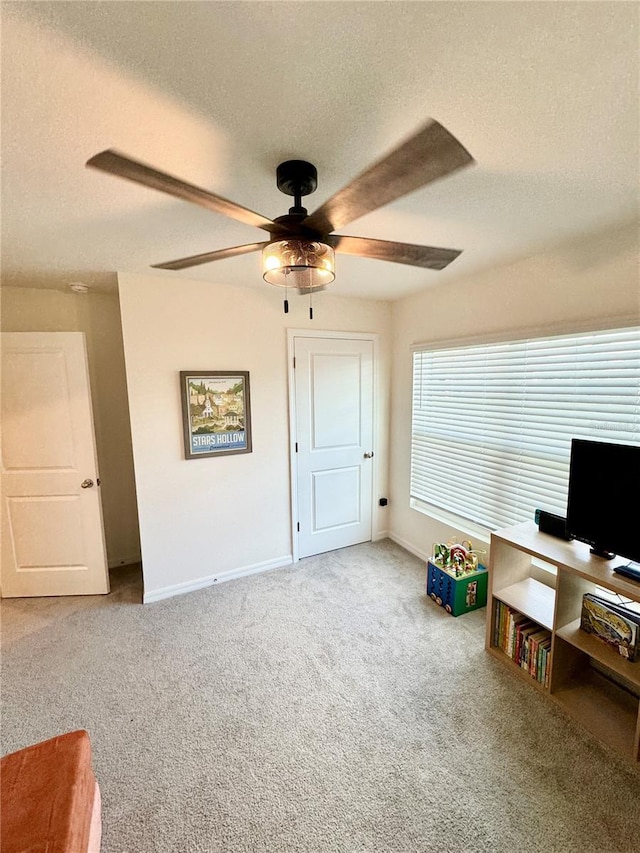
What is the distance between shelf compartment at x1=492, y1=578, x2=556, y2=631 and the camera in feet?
6.12

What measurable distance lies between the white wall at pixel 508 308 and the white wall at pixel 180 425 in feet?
2.01

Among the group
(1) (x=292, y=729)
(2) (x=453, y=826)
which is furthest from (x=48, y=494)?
(2) (x=453, y=826)

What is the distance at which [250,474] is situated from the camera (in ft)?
9.54

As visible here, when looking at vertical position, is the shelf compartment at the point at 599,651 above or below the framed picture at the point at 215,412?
below

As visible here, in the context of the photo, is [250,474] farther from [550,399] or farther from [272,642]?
[550,399]

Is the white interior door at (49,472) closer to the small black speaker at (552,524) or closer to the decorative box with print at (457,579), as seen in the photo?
the decorative box with print at (457,579)

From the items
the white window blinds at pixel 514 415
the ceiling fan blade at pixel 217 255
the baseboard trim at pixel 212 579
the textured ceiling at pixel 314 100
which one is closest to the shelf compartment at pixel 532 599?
the white window blinds at pixel 514 415

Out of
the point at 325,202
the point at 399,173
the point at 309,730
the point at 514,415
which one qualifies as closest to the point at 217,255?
the point at 325,202

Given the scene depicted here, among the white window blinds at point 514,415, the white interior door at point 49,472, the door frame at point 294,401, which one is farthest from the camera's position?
the door frame at point 294,401

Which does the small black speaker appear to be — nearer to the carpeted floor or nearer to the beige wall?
the carpeted floor

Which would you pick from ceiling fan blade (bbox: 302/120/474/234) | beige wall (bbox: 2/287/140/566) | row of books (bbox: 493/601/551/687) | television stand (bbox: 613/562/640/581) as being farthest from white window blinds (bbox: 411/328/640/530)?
beige wall (bbox: 2/287/140/566)

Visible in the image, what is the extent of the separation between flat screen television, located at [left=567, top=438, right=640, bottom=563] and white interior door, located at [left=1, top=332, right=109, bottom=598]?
3.13 m

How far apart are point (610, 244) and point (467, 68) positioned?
144cm

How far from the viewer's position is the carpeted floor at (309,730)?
127cm
